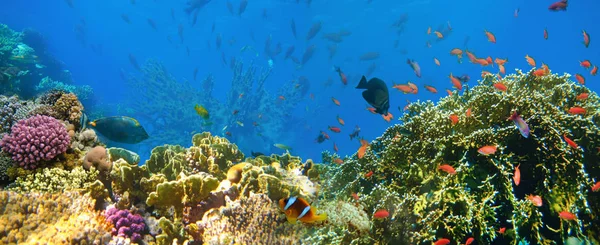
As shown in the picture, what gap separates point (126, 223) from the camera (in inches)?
136

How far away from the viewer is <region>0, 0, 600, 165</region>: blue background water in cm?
4197

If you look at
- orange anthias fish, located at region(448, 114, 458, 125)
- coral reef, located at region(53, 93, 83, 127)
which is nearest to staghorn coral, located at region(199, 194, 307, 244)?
orange anthias fish, located at region(448, 114, 458, 125)

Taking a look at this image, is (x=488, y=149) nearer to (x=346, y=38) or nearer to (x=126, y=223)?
(x=126, y=223)

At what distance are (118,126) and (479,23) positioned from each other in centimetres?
6983

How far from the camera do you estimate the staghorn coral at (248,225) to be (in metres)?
3.15

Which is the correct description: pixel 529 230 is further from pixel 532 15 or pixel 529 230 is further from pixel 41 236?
pixel 532 15

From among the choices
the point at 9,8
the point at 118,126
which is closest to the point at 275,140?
the point at 118,126

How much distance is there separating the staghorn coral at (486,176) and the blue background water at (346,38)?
15.1 m

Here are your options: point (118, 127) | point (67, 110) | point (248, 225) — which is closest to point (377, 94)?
point (248, 225)

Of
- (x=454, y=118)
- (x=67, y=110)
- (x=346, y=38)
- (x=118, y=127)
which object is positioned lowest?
(x=454, y=118)

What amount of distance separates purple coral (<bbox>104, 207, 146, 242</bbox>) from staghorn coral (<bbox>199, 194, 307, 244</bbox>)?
0.69 metres

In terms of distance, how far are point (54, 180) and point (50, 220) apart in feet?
2.62

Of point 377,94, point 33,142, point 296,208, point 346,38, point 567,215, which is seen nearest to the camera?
point 296,208

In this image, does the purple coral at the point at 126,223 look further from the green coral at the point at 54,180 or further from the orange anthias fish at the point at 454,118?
the orange anthias fish at the point at 454,118
